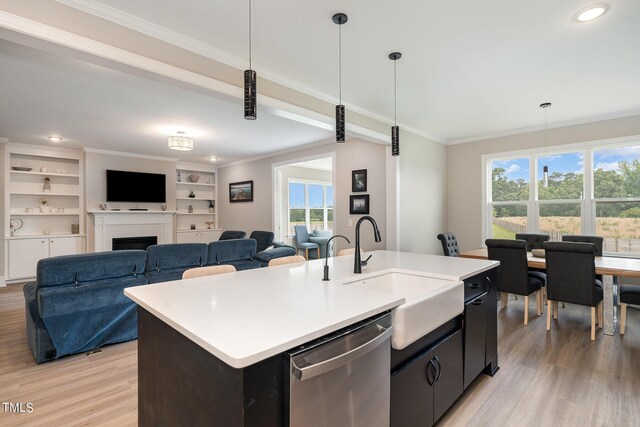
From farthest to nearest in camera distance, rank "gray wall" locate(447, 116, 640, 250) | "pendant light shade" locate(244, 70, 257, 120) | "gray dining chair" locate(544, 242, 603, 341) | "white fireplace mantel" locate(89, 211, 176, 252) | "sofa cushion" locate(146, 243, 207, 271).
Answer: "white fireplace mantel" locate(89, 211, 176, 252), "gray wall" locate(447, 116, 640, 250), "sofa cushion" locate(146, 243, 207, 271), "gray dining chair" locate(544, 242, 603, 341), "pendant light shade" locate(244, 70, 257, 120)

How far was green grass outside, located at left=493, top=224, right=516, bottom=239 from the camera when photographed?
5.37m

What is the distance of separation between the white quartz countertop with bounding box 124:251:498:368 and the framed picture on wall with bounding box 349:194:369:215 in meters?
3.07

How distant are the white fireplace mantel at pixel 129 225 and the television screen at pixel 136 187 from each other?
0.33m

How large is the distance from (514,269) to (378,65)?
274 centimetres

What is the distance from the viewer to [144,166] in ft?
23.6

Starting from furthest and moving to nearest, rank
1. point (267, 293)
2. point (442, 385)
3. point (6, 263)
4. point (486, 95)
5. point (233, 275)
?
point (6, 263) → point (486, 95) → point (233, 275) → point (442, 385) → point (267, 293)

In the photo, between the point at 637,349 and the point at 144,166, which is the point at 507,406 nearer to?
the point at 637,349

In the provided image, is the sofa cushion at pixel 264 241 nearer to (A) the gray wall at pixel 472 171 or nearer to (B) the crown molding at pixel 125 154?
(B) the crown molding at pixel 125 154

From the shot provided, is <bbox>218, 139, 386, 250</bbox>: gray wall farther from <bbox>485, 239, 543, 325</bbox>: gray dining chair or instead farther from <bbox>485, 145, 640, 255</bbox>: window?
<bbox>485, 145, 640, 255</bbox>: window

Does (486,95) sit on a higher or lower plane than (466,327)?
higher

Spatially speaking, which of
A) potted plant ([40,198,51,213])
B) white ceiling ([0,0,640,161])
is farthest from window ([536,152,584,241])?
potted plant ([40,198,51,213])

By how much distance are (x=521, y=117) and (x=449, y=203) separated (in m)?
1.99

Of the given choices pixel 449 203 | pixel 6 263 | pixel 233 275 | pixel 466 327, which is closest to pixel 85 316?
pixel 233 275

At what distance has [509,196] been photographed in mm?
5402
